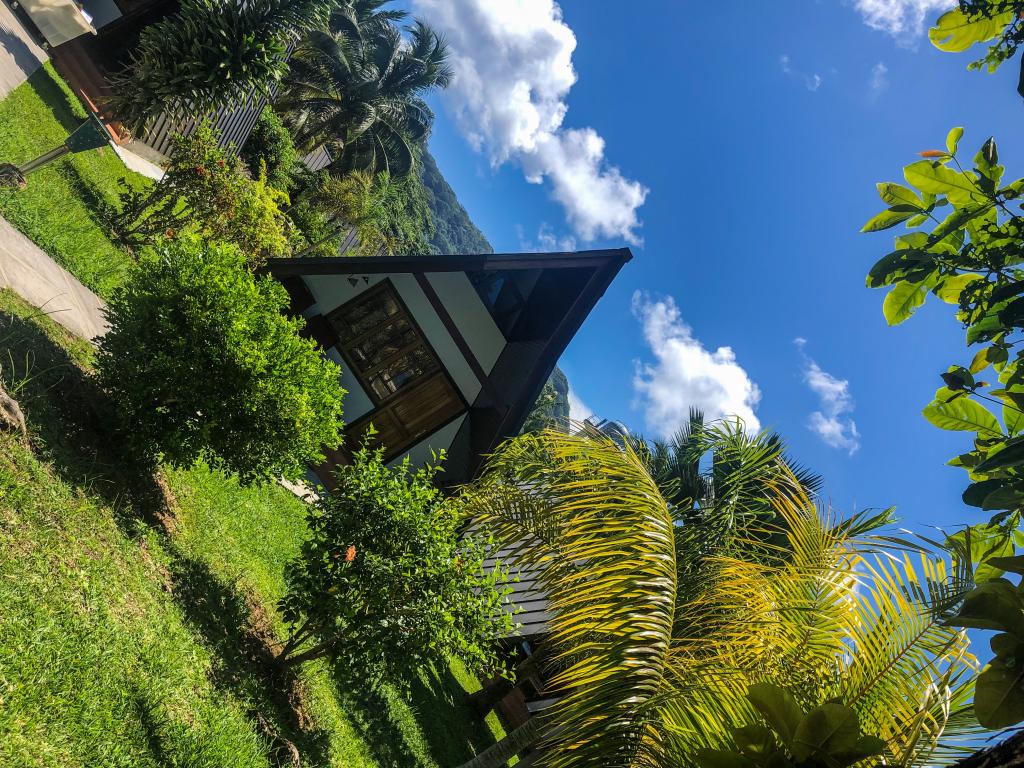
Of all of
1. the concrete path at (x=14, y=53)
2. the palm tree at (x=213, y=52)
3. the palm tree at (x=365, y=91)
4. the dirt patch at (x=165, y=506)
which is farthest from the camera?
the palm tree at (x=365, y=91)

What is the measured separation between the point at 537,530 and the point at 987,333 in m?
3.51

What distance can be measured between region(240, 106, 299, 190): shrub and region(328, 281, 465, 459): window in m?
14.2

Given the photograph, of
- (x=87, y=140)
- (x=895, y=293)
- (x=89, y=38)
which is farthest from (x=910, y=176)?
(x=89, y=38)

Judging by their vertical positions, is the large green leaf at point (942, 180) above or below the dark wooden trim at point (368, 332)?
below

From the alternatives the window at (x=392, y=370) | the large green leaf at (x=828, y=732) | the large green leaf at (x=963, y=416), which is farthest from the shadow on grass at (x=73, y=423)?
the large green leaf at (x=963, y=416)

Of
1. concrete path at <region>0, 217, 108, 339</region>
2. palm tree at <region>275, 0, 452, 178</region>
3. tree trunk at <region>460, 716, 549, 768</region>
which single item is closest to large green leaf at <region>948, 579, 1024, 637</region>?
tree trunk at <region>460, 716, 549, 768</region>

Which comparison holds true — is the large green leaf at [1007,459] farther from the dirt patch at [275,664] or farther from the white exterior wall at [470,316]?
the white exterior wall at [470,316]

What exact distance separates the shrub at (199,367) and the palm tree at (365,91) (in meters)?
27.4

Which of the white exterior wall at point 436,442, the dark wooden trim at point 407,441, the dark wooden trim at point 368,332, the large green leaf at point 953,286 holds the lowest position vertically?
the large green leaf at point 953,286

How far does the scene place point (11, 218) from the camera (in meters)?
9.16

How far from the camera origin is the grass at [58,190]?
9.80 metres

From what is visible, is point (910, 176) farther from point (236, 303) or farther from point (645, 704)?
point (236, 303)

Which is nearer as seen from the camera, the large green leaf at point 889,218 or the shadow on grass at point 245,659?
the large green leaf at point 889,218

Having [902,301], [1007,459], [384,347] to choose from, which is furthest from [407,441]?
[1007,459]
